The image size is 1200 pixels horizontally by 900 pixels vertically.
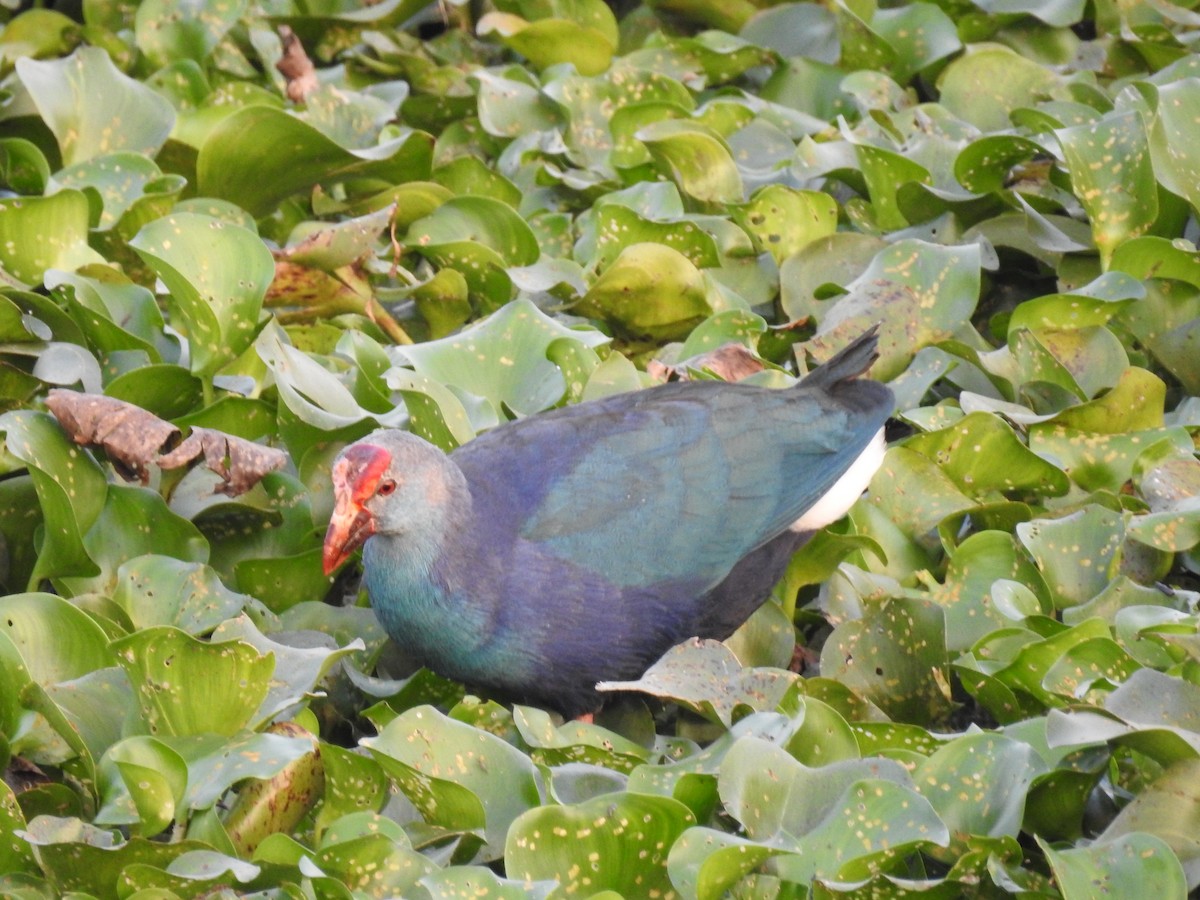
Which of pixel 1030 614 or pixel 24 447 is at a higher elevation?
pixel 24 447

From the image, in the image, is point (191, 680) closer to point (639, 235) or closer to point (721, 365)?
point (721, 365)

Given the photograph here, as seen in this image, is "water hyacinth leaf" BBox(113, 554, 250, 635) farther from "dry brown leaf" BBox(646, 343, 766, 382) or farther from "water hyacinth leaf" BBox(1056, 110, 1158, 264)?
"water hyacinth leaf" BBox(1056, 110, 1158, 264)

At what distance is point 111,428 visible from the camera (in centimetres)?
288

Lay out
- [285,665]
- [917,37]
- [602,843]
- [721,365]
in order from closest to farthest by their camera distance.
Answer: [602,843] < [285,665] < [721,365] < [917,37]

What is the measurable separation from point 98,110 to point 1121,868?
9.42ft

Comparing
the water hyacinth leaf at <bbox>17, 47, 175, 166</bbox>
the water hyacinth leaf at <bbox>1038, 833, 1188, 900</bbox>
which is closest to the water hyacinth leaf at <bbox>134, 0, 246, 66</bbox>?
the water hyacinth leaf at <bbox>17, 47, 175, 166</bbox>

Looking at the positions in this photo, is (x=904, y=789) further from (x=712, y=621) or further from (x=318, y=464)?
(x=318, y=464)

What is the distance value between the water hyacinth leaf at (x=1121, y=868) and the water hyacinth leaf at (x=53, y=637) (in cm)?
146

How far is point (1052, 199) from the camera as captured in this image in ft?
12.9

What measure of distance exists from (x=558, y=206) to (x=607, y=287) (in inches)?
25.4

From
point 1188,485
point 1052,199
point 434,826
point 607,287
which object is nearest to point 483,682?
point 434,826

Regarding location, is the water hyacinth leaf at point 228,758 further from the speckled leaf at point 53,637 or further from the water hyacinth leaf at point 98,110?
→ the water hyacinth leaf at point 98,110

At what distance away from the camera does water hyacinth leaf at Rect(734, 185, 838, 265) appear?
3834mm

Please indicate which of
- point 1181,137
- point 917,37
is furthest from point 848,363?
point 917,37
